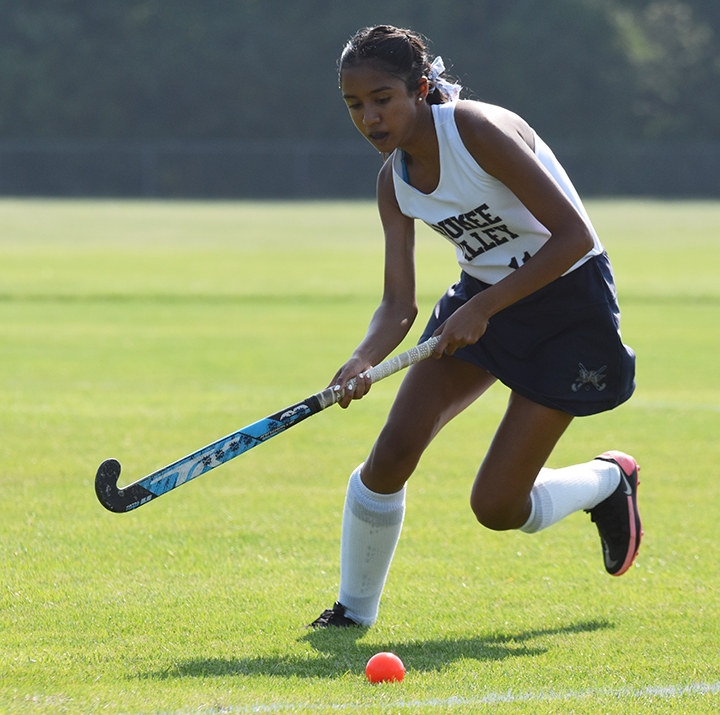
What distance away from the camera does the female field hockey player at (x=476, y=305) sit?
364 cm

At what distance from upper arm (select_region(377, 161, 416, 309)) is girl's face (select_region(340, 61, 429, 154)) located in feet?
1.02

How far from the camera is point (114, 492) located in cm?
357

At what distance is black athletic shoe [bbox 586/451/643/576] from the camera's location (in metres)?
4.28

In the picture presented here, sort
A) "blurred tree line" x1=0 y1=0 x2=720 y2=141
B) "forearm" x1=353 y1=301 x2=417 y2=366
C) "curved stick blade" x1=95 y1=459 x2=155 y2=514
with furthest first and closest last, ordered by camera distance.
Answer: "blurred tree line" x1=0 y1=0 x2=720 y2=141, "forearm" x1=353 y1=301 x2=417 y2=366, "curved stick blade" x1=95 y1=459 x2=155 y2=514

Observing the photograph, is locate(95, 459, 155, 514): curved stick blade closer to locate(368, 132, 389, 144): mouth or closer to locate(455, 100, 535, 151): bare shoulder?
locate(368, 132, 389, 144): mouth

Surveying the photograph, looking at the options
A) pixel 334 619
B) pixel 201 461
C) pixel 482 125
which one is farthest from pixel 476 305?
pixel 334 619

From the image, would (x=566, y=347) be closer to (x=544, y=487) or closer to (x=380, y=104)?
(x=544, y=487)

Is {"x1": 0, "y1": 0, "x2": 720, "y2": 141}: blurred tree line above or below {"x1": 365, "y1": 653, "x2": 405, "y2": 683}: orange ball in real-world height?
above

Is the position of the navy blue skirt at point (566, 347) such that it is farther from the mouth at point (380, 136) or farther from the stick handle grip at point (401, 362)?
the mouth at point (380, 136)

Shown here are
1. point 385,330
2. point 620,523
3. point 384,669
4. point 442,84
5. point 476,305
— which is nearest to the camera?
point 384,669

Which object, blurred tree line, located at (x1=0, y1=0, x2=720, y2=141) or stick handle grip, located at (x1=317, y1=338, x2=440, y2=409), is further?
blurred tree line, located at (x1=0, y1=0, x2=720, y2=141)

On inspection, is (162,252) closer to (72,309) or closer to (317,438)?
(72,309)

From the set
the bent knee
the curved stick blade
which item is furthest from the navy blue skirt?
the curved stick blade

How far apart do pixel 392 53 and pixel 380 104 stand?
6.1 inches
